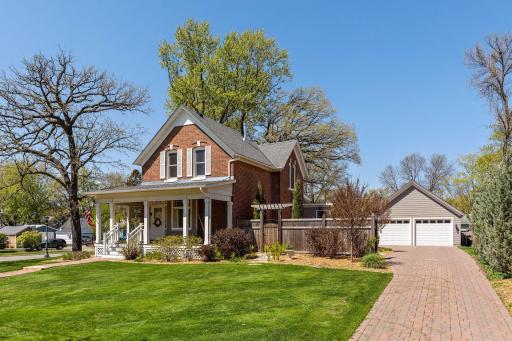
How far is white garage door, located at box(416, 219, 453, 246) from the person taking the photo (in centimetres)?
3078

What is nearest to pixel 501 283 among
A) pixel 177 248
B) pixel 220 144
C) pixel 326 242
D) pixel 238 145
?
pixel 326 242

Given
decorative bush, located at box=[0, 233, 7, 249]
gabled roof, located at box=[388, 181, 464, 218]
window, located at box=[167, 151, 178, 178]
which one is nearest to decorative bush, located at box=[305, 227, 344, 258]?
window, located at box=[167, 151, 178, 178]

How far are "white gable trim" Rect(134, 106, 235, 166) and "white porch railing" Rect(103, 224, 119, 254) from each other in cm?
503

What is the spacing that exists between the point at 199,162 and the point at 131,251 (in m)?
6.39

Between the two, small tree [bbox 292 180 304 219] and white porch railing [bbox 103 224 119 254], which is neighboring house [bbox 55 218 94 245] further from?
small tree [bbox 292 180 304 219]

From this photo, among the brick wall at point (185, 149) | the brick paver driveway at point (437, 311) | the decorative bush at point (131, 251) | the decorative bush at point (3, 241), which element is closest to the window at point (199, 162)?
the brick wall at point (185, 149)

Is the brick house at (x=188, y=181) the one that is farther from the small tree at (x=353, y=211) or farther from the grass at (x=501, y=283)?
the grass at (x=501, y=283)

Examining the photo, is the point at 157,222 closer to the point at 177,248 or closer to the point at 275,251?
the point at 177,248

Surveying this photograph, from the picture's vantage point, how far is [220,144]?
23.3m

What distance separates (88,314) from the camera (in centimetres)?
921

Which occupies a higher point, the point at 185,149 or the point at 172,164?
the point at 185,149

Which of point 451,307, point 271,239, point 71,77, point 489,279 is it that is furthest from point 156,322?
point 71,77

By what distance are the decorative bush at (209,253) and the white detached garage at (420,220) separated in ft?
53.7

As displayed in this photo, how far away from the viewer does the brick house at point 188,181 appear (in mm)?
22047
